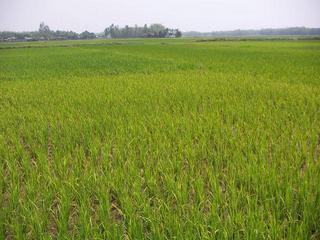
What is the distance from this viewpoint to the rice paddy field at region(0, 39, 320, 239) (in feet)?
7.39

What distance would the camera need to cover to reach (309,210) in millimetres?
2273

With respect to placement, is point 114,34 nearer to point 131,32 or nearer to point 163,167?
point 131,32

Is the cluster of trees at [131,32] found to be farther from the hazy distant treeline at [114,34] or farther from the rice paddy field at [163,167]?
the rice paddy field at [163,167]

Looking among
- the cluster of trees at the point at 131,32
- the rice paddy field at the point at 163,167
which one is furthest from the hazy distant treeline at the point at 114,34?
the rice paddy field at the point at 163,167

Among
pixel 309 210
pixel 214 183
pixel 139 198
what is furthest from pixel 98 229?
pixel 309 210

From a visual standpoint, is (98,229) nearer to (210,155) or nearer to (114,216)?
(114,216)

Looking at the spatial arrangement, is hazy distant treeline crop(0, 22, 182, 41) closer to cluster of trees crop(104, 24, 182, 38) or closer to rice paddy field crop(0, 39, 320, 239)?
cluster of trees crop(104, 24, 182, 38)

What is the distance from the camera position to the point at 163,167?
3.20 m

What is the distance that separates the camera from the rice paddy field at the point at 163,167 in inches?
88.7

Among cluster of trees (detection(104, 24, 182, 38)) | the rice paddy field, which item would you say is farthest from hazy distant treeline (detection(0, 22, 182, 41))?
the rice paddy field

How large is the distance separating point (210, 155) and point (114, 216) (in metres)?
1.42

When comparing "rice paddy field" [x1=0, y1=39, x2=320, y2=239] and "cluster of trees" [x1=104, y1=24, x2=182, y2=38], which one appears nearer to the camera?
"rice paddy field" [x1=0, y1=39, x2=320, y2=239]

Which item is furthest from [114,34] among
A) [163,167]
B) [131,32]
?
[163,167]

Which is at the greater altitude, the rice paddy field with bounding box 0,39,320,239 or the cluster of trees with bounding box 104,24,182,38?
the cluster of trees with bounding box 104,24,182,38
